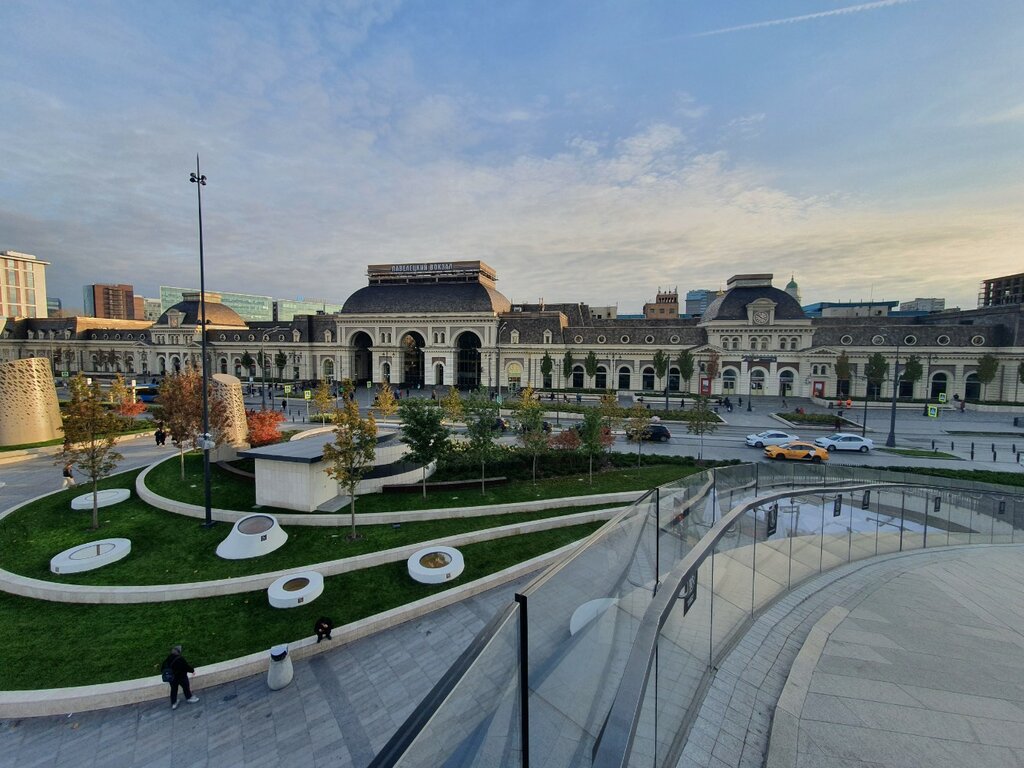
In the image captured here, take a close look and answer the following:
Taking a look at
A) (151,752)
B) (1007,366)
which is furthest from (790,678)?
(1007,366)

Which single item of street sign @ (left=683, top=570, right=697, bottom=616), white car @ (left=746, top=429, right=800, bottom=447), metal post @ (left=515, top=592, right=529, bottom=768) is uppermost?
metal post @ (left=515, top=592, right=529, bottom=768)

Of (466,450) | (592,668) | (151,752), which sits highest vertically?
(592,668)

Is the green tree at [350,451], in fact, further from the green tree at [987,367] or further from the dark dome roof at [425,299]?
the green tree at [987,367]

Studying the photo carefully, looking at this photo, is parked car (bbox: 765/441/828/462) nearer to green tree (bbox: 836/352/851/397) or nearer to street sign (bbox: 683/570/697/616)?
street sign (bbox: 683/570/697/616)

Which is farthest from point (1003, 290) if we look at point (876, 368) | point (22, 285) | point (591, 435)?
point (22, 285)

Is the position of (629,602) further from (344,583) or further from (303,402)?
(303,402)

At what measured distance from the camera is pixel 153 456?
101ft

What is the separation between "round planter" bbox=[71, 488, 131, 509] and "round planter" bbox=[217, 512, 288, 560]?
815 cm

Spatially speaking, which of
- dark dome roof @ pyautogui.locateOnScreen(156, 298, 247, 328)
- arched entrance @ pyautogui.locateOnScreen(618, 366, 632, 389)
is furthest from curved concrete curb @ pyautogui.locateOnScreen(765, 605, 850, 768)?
dark dome roof @ pyautogui.locateOnScreen(156, 298, 247, 328)

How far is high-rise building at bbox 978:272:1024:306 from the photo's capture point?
116m

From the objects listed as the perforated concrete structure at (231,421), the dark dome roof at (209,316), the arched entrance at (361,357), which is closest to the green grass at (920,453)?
the perforated concrete structure at (231,421)

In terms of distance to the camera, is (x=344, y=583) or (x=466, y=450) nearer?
(x=344, y=583)

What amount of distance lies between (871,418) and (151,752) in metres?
56.6

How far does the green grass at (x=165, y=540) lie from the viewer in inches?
569
